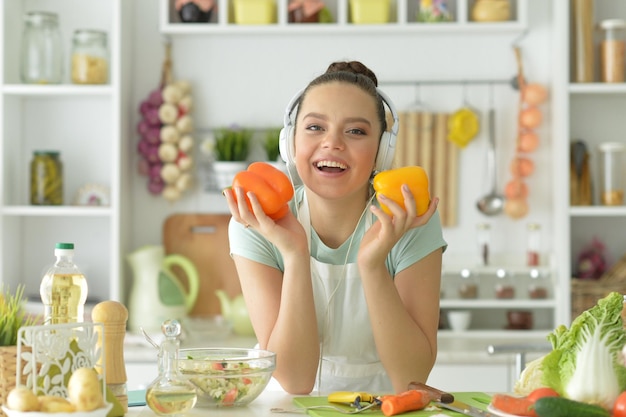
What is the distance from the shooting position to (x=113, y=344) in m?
1.56

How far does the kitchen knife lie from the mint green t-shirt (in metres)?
0.53

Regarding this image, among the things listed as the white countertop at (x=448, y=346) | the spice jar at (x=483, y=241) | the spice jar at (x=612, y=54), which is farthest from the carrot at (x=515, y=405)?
the spice jar at (x=612, y=54)

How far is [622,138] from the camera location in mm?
3834

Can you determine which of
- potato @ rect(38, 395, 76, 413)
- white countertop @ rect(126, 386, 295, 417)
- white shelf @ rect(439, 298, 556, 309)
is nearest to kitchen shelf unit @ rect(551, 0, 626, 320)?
white shelf @ rect(439, 298, 556, 309)

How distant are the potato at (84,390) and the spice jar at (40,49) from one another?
2549mm

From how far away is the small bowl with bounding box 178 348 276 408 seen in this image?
1586mm

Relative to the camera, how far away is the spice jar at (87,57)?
3693 millimetres

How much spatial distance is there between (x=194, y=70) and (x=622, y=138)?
1.69 meters

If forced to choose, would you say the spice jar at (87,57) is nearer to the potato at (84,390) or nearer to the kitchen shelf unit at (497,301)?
the kitchen shelf unit at (497,301)

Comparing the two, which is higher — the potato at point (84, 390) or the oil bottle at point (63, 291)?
the oil bottle at point (63, 291)

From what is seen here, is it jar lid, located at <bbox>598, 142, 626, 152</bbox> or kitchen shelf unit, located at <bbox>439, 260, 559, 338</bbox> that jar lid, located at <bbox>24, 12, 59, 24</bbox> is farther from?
jar lid, located at <bbox>598, 142, 626, 152</bbox>

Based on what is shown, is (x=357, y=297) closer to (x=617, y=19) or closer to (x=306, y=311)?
(x=306, y=311)

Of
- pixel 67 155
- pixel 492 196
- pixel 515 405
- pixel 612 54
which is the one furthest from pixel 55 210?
pixel 515 405

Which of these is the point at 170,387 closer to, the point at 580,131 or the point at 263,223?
the point at 263,223
